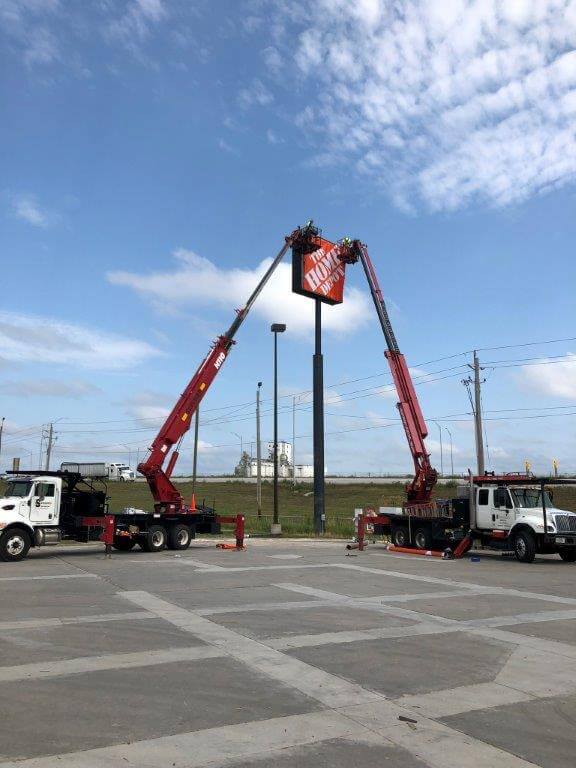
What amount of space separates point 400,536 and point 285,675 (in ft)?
63.2

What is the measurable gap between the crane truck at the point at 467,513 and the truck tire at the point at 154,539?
7.14 metres

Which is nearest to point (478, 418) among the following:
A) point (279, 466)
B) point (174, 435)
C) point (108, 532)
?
point (174, 435)

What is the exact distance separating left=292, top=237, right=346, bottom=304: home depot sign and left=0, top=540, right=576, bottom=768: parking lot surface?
22.8m

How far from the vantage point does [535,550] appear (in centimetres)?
1945

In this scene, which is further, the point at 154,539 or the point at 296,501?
the point at 296,501

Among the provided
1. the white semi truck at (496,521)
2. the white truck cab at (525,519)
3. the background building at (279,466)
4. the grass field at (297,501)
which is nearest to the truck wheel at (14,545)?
the white semi truck at (496,521)

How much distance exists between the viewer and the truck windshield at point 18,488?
19234mm

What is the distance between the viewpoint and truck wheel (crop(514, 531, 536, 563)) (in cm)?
1945

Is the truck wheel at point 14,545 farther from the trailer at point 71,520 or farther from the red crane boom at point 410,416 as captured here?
the red crane boom at point 410,416

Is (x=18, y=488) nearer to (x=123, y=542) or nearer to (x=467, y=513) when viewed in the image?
(x=123, y=542)

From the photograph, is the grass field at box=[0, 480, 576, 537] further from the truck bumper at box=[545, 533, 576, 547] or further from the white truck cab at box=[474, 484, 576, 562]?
the truck bumper at box=[545, 533, 576, 547]

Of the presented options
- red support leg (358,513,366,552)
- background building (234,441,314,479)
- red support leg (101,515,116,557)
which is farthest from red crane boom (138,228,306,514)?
background building (234,441,314,479)

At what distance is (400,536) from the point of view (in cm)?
2541

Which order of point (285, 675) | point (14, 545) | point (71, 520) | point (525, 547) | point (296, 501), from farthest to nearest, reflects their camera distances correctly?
point (296, 501), point (71, 520), point (525, 547), point (14, 545), point (285, 675)
